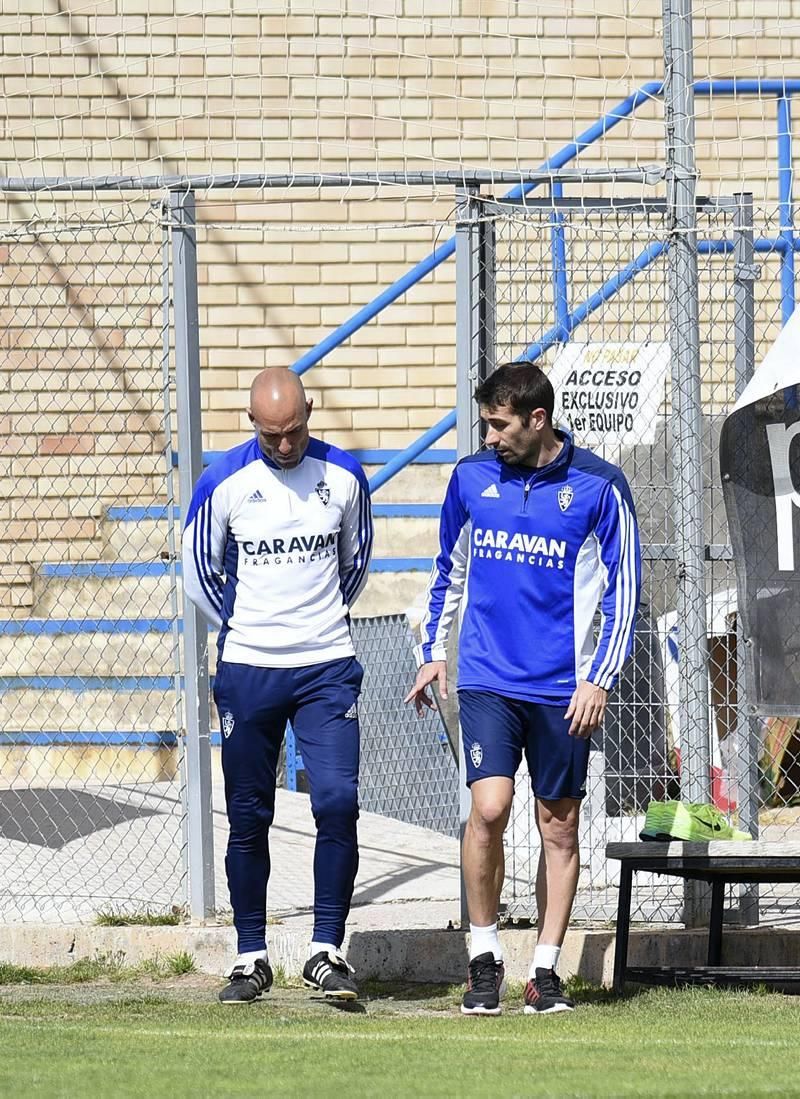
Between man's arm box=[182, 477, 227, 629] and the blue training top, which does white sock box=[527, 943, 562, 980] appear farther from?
man's arm box=[182, 477, 227, 629]

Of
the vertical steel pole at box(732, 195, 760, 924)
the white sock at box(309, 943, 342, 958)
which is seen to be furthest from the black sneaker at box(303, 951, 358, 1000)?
the vertical steel pole at box(732, 195, 760, 924)

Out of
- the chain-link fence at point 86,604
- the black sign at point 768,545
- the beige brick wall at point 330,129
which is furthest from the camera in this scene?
the beige brick wall at point 330,129

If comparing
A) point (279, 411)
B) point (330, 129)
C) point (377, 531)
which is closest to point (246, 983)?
point (279, 411)

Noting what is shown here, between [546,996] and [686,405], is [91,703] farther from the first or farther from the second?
[546,996]

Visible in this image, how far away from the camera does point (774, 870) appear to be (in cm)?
651

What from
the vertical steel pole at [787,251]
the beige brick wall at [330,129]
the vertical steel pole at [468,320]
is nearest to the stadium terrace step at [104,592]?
the beige brick wall at [330,129]

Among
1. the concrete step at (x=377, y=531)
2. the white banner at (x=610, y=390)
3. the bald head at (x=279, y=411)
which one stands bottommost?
the bald head at (x=279, y=411)

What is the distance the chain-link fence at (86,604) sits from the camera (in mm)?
8234

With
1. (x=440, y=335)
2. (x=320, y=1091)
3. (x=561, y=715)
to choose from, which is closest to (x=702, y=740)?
(x=561, y=715)

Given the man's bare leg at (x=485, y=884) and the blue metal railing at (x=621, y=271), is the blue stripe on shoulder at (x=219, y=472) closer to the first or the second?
the man's bare leg at (x=485, y=884)

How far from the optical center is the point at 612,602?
6387 millimetres

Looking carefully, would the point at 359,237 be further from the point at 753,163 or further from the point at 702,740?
the point at 702,740

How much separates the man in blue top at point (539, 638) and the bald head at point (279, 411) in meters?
0.61

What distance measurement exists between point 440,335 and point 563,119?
184 cm
